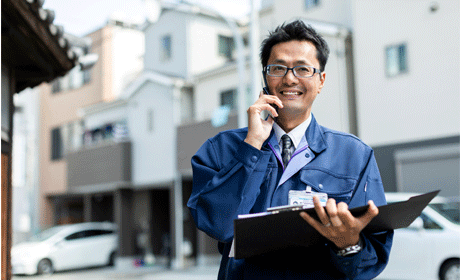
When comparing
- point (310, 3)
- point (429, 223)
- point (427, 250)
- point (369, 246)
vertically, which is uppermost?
point (310, 3)

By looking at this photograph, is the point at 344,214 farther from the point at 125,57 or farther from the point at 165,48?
the point at 125,57

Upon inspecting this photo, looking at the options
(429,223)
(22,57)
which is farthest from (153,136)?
(22,57)

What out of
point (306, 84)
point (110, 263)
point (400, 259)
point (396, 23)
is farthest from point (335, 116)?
point (306, 84)

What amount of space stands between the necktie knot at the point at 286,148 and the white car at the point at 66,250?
18.3 meters

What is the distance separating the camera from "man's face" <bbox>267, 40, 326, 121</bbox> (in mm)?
2168

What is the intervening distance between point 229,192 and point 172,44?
69.3ft

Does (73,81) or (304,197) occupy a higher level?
(73,81)

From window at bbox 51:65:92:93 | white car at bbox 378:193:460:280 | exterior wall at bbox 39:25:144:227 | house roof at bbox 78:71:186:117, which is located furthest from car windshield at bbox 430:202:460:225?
window at bbox 51:65:92:93

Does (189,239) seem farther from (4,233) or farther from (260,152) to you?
(260,152)

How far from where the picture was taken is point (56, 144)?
2841cm

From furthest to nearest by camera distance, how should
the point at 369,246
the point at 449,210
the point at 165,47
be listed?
the point at 165,47 → the point at 449,210 → the point at 369,246

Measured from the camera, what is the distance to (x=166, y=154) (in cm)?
2052

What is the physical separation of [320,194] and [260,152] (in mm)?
272

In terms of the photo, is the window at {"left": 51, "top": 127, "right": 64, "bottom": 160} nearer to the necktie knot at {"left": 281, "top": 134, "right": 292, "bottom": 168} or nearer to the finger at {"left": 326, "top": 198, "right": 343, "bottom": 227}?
the necktie knot at {"left": 281, "top": 134, "right": 292, "bottom": 168}
